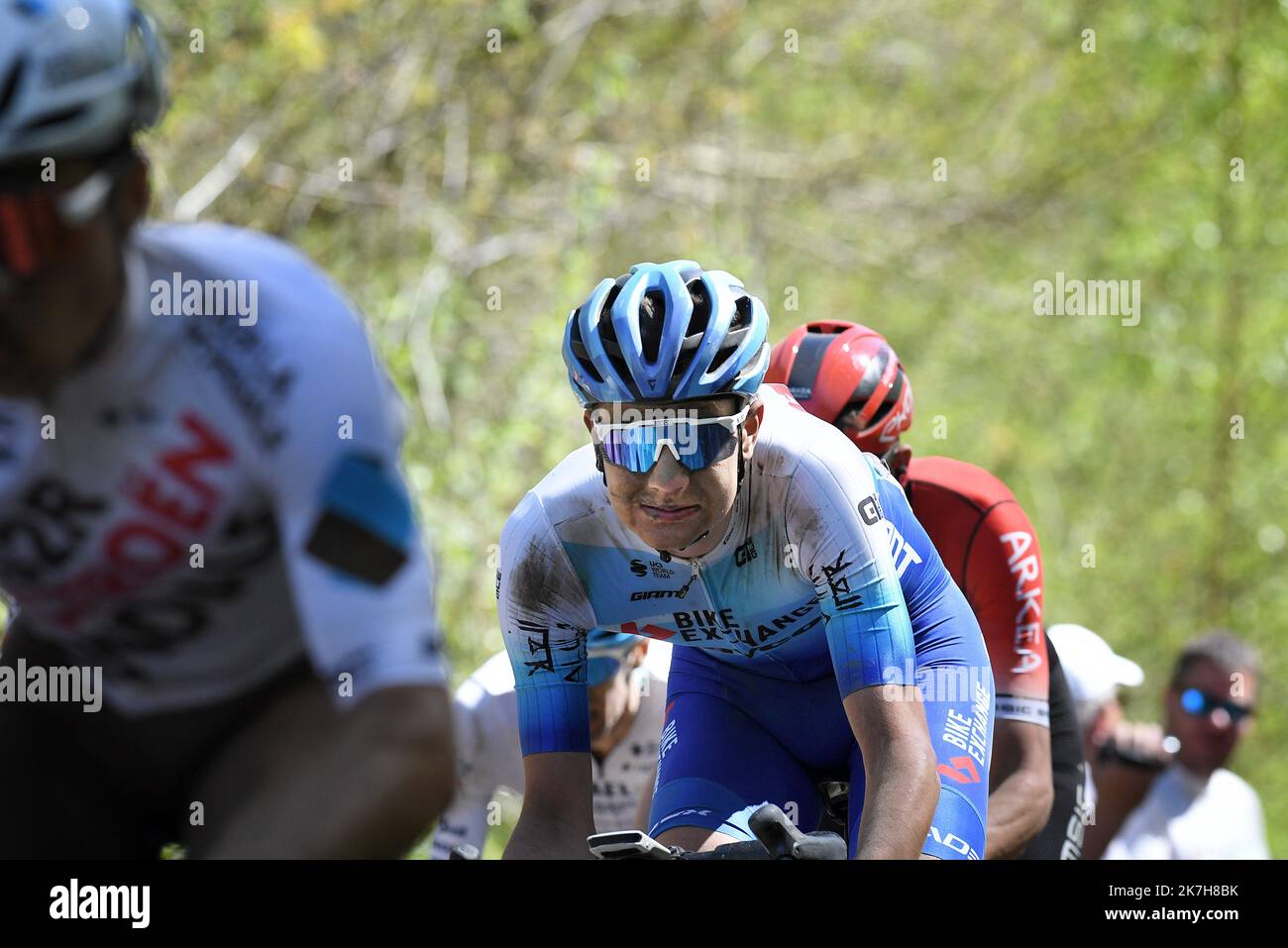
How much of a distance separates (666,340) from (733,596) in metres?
0.69

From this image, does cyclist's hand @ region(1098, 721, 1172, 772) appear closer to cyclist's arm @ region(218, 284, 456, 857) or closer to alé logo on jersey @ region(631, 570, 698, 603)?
alé logo on jersey @ region(631, 570, 698, 603)

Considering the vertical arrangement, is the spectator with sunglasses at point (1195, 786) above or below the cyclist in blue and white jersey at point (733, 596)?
below

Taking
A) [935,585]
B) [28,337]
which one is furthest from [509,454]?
[28,337]

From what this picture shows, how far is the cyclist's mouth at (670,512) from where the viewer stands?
353cm

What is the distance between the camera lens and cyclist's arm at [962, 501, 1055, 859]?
4777 millimetres

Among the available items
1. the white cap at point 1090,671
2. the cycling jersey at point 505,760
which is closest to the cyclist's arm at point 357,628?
the cycling jersey at point 505,760

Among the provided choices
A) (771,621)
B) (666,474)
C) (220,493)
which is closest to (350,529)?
(220,493)

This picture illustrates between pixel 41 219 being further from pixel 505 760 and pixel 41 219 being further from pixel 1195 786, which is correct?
pixel 1195 786

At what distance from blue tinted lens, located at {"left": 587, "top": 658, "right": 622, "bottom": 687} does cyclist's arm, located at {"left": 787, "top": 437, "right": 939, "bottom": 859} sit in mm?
1976

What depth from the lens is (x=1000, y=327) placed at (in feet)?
56.6

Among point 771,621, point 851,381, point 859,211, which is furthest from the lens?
point 859,211

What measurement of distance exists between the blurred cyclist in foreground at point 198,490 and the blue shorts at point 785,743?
1827 mm

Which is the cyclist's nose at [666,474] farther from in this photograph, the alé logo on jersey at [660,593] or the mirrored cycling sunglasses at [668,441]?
the alé logo on jersey at [660,593]

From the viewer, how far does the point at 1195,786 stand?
22.5ft
